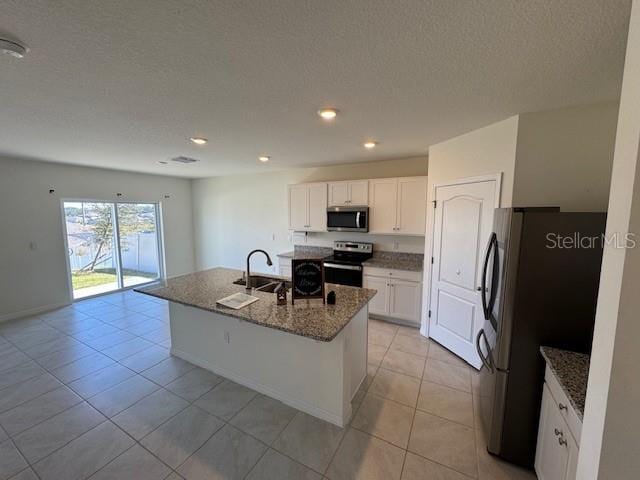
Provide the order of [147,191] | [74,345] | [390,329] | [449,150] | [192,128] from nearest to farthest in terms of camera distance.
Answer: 1. [192,128]
2. [449,150]
3. [74,345]
4. [390,329]
5. [147,191]

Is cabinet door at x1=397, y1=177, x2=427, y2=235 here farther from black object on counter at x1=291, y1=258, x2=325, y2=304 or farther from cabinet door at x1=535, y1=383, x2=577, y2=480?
cabinet door at x1=535, y1=383, x2=577, y2=480

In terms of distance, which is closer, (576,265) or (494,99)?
(576,265)

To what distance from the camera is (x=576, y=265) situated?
1560 millimetres

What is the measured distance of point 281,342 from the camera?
7.46 feet

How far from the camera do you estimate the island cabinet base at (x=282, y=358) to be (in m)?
2.08

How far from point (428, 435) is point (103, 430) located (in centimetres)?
247

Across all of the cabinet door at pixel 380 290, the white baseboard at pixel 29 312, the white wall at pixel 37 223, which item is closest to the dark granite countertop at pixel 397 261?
the cabinet door at pixel 380 290

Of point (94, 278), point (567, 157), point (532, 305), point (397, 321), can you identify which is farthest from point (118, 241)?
point (567, 157)

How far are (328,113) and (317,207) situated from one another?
2501 mm

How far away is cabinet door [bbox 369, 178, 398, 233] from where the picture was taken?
12.9ft

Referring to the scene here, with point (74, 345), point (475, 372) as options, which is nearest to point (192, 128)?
point (74, 345)

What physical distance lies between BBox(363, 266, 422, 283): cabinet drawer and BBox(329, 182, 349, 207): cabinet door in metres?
1.16

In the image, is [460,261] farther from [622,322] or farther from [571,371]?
[622,322]

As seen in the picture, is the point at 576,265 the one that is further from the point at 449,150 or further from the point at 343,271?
the point at 343,271
